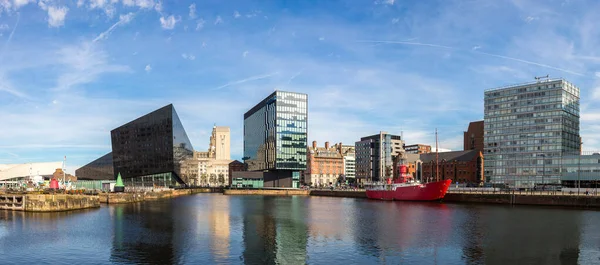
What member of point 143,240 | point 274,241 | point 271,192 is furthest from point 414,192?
point 143,240

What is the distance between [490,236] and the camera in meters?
47.8

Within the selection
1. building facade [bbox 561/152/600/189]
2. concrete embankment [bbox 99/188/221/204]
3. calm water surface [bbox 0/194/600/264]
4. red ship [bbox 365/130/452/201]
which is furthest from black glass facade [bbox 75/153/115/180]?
building facade [bbox 561/152/600/189]

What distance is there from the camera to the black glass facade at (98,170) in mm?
170750

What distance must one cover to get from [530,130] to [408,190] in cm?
8104

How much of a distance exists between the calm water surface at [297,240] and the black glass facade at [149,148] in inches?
3616

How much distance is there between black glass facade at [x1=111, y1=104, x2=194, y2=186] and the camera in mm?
156625

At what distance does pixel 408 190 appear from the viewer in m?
114

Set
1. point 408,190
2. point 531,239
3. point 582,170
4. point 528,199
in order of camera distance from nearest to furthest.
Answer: point 531,239
point 528,199
point 408,190
point 582,170

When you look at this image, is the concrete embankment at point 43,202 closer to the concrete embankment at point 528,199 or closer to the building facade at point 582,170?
the concrete embankment at point 528,199

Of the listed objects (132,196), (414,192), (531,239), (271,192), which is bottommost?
(271,192)

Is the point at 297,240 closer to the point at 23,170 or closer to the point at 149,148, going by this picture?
the point at 149,148

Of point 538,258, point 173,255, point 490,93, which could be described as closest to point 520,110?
point 490,93

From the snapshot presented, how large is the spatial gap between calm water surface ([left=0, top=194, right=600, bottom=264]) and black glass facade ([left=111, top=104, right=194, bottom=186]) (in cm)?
9184

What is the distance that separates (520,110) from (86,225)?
519 feet
